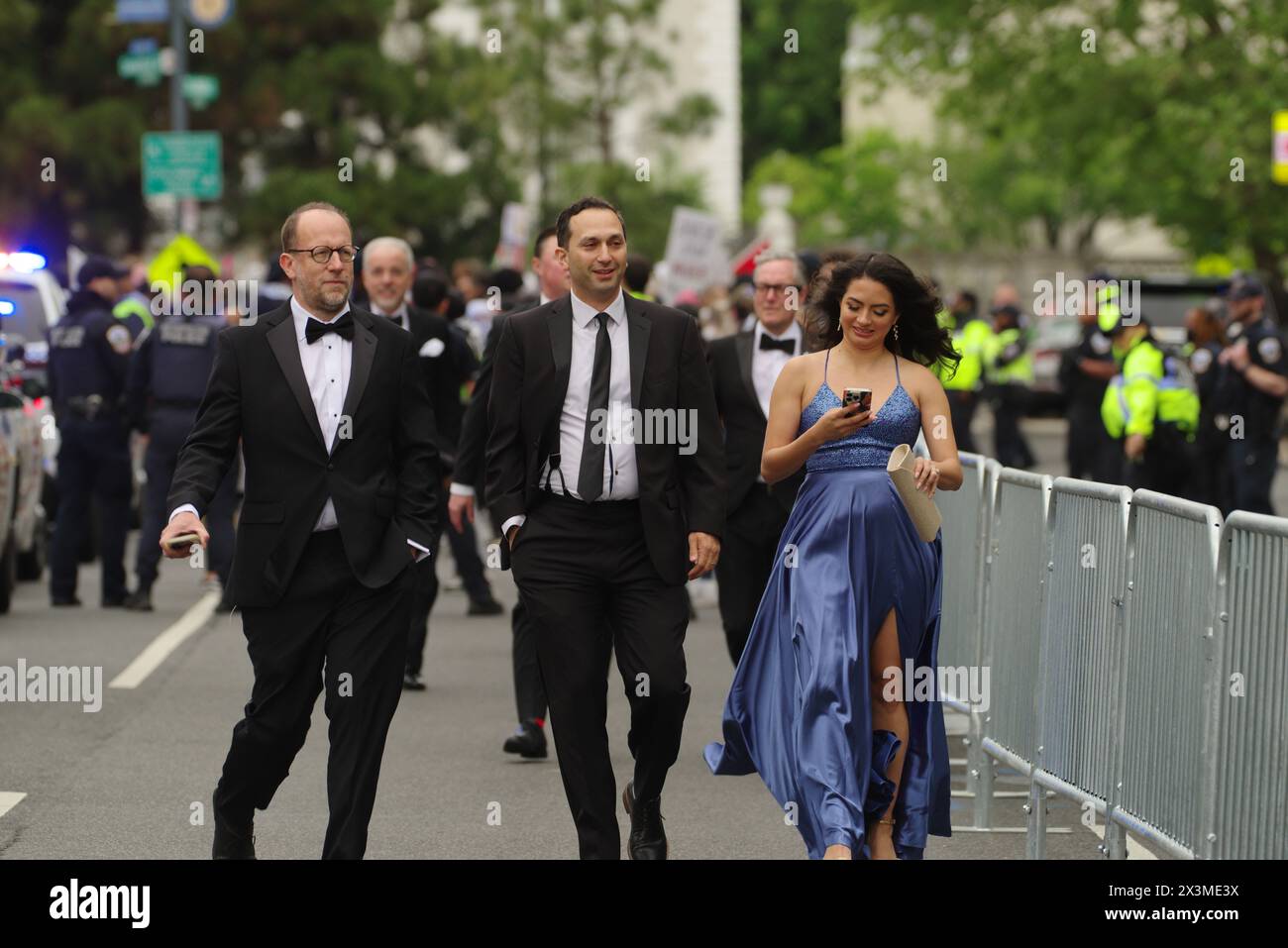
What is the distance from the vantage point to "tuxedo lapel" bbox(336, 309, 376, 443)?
23.0 feet

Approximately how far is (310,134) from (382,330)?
43.6 meters

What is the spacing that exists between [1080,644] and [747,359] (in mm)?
2770

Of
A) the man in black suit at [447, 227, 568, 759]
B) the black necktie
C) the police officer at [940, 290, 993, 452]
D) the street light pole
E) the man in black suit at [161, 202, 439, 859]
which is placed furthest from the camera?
the street light pole

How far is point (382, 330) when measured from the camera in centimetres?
716

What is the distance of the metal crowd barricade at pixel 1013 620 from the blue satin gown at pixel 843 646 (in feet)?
2.72

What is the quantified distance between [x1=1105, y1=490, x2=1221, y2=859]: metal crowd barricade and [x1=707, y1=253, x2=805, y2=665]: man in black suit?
2725mm

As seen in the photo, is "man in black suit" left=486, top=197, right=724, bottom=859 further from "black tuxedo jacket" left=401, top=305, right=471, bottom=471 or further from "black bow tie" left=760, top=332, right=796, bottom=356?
"black tuxedo jacket" left=401, top=305, right=471, bottom=471

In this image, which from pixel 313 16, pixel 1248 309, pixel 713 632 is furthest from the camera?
pixel 313 16

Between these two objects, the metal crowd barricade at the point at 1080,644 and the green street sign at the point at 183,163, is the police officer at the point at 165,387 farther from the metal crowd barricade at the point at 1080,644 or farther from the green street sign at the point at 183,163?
the green street sign at the point at 183,163

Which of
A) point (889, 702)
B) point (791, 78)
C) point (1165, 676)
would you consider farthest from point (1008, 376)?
point (791, 78)

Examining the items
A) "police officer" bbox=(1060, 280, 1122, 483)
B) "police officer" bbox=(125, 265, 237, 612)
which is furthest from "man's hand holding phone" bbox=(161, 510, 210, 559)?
"police officer" bbox=(1060, 280, 1122, 483)

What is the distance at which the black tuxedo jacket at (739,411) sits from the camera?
9.87 meters

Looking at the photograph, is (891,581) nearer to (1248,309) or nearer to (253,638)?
(253,638)

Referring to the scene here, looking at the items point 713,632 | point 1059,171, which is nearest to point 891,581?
point 713,632
